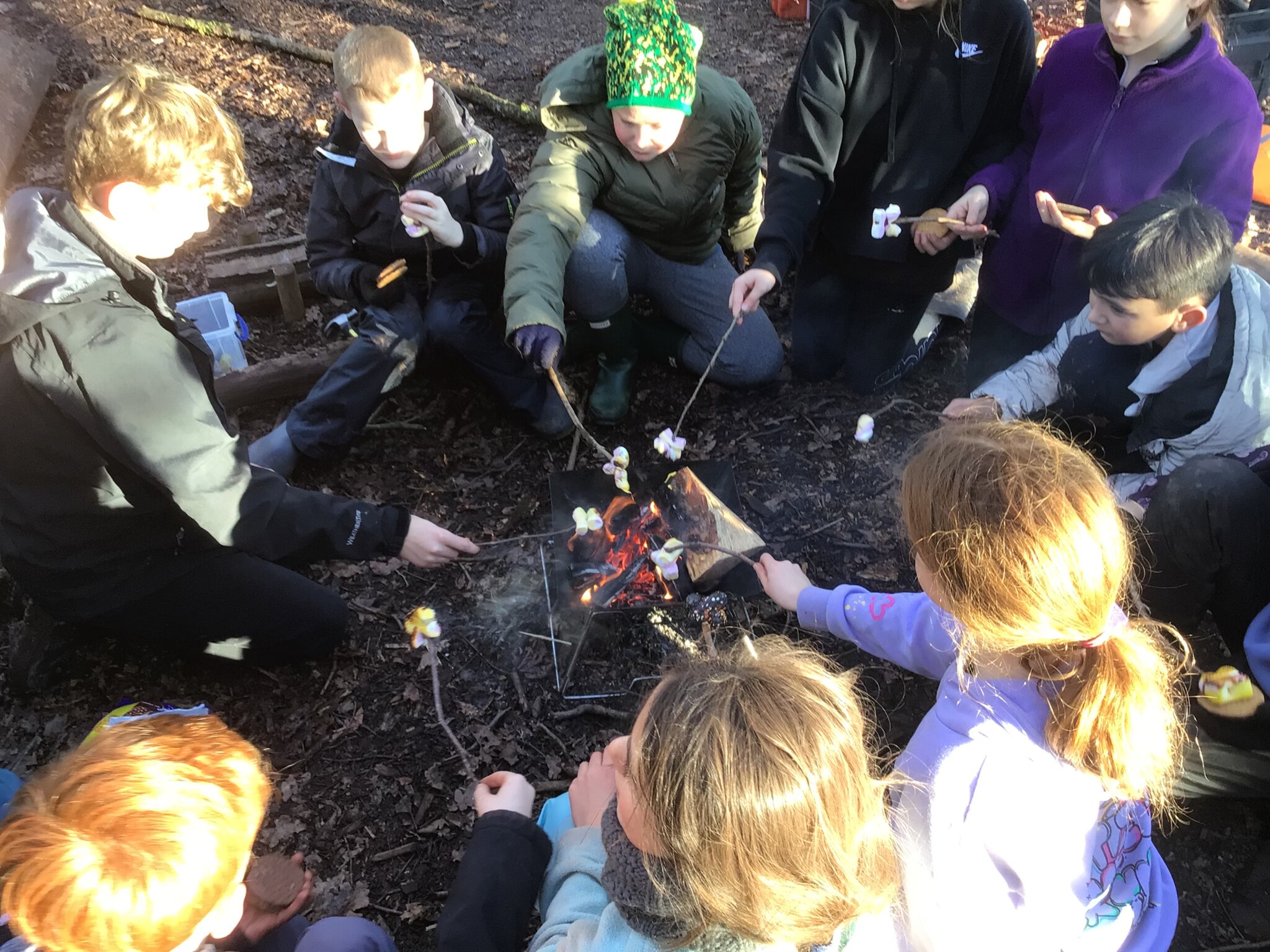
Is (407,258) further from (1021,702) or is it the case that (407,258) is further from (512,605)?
(1021,702)

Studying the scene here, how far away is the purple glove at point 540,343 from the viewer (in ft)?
10.4

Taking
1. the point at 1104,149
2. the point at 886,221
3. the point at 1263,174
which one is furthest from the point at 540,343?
the point at 1263,174

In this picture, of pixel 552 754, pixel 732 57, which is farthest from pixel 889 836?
pixel 732 57

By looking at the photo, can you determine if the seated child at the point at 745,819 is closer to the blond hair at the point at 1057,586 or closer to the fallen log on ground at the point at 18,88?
the blond hair at the point at 1057,586

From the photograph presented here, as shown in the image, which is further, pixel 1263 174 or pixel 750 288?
pixel 1263 174

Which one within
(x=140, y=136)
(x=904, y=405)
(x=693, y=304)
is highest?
(x=140, y=136)

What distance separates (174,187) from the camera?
2344 mm

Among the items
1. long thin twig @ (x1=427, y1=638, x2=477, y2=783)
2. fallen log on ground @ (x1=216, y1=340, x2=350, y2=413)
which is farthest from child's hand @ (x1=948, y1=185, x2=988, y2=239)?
fallen log on ground @ (x1=216, y1=340, x2=350, y2=413)

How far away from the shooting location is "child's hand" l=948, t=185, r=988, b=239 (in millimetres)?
3336

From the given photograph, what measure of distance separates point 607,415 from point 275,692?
1.84m

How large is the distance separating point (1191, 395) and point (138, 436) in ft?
10.6

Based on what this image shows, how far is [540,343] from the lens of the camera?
10.5ft

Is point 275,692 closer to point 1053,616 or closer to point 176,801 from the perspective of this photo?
point 176,801

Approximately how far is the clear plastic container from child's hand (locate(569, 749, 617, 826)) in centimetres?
273
